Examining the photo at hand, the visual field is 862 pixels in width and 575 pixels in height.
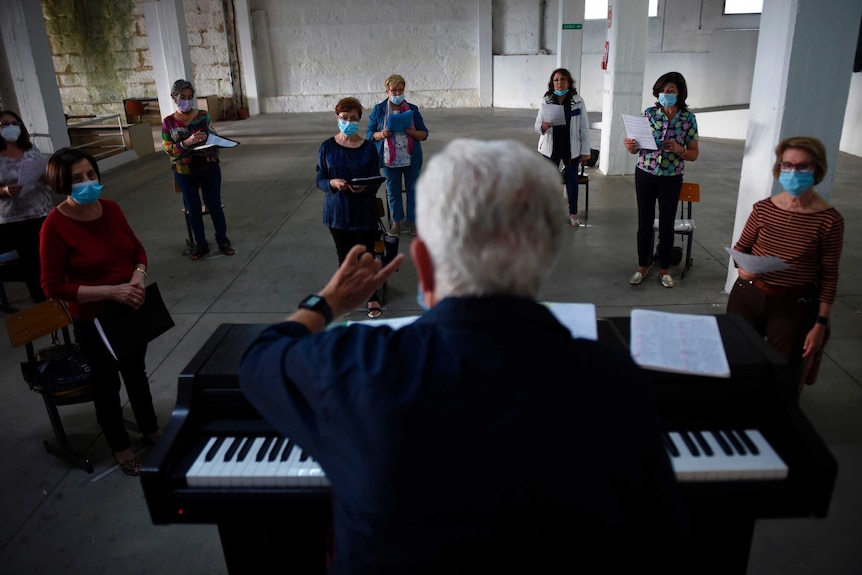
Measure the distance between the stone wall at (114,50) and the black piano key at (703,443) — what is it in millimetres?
18671

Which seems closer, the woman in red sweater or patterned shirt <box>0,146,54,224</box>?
the woman in red sweater

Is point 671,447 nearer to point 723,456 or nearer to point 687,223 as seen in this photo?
point 723,456

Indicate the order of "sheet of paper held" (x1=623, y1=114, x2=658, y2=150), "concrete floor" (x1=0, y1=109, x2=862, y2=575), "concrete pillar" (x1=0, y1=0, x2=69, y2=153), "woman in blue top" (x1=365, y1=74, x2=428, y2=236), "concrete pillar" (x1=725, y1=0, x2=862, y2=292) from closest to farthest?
"concrete floor" (x1=0, y1=109, x2=862, y2=575), "concrete pillar" (x1=725, y1=0, x2=862, y2=292), "sheet of paper held" (x1=623, y1=114, x2=658, y2=150), "woman in blue top" (x1=365, y1=74, x2=428, y2=236), "concrete pillar" (x1=0, y1=0, x2=69, y2=153)

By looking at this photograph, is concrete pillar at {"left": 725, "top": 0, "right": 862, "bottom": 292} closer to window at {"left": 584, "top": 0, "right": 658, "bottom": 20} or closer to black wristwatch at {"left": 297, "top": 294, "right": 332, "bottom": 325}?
black wristwatch at {"left": 297, "top": 294, "right": 332, "bottom": 325}

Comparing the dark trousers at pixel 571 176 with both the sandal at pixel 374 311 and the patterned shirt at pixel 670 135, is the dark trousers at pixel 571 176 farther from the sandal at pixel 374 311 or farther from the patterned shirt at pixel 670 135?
the sandal at pixel 374 311

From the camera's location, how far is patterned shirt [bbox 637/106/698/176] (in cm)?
515

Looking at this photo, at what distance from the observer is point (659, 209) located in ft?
17.7

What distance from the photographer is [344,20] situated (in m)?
18.5

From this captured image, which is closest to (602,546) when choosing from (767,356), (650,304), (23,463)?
(767,356)

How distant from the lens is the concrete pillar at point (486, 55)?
17.8 meters

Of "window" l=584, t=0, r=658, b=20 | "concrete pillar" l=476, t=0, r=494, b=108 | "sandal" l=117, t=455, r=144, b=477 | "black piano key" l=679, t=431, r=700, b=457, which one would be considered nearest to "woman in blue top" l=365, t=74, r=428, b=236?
"sandal" l=117, t=455, r=144, b=477

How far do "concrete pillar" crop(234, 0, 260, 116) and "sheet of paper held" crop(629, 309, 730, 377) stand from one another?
1834cm

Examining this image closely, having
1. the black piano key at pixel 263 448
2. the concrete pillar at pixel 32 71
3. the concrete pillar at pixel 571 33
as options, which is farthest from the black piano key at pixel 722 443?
the concrete pillar at pixel 571 33

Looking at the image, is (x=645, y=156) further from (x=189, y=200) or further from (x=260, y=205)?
(x=260, y=205)
